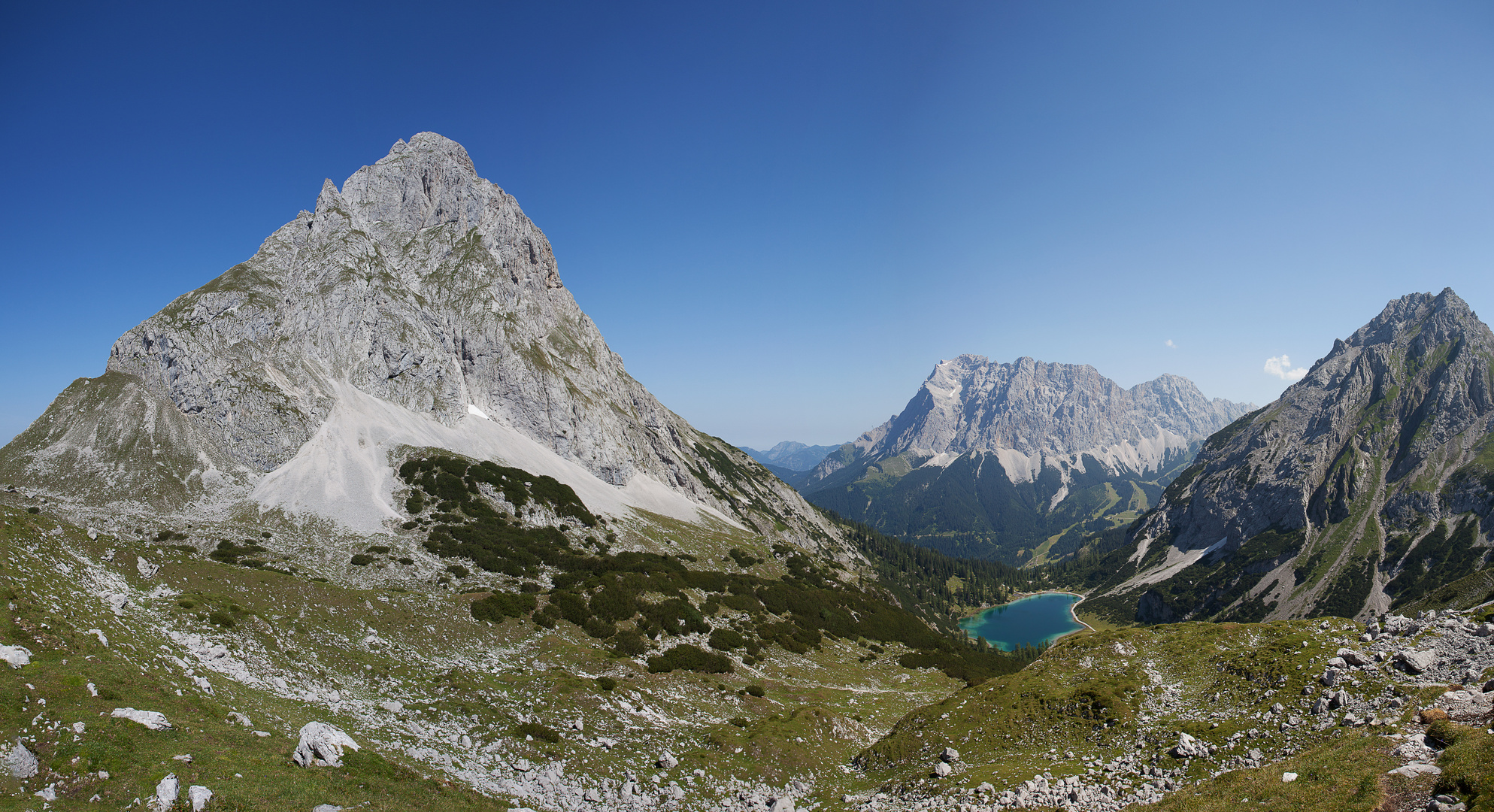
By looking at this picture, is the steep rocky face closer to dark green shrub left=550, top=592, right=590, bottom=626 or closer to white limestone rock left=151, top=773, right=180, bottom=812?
dark green shrub left=550, top=592, right=590, bottom=626

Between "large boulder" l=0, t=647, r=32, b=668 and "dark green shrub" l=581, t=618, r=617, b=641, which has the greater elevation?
"large boulder" l=0, t=647, r=32, b=668

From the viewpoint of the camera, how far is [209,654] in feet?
116

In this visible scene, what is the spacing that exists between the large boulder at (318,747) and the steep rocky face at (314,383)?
9510cm

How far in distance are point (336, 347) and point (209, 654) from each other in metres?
139

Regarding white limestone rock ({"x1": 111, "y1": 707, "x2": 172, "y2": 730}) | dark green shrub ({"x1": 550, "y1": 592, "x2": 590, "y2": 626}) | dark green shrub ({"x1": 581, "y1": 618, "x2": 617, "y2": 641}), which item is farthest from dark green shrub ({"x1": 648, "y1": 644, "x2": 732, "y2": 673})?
white limestone rock ({"x1": 111, "y1": 707, "x2": 172, "y2": 730})

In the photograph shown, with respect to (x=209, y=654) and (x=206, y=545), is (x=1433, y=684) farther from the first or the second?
(x=206, y=545)

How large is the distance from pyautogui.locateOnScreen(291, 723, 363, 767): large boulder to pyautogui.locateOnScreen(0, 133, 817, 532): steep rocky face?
312ft

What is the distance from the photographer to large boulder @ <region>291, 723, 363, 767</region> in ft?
85.8

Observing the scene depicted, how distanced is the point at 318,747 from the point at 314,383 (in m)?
137

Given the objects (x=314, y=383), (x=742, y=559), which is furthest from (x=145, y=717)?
(x=314, y=383)

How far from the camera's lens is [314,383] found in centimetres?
13462

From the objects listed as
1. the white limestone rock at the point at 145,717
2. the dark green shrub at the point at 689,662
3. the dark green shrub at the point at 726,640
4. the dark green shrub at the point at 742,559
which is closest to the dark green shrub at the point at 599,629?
the dark green shrub at the point at 689,662

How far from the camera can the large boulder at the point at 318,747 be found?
2616 cm

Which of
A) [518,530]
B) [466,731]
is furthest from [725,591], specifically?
[466,731]
